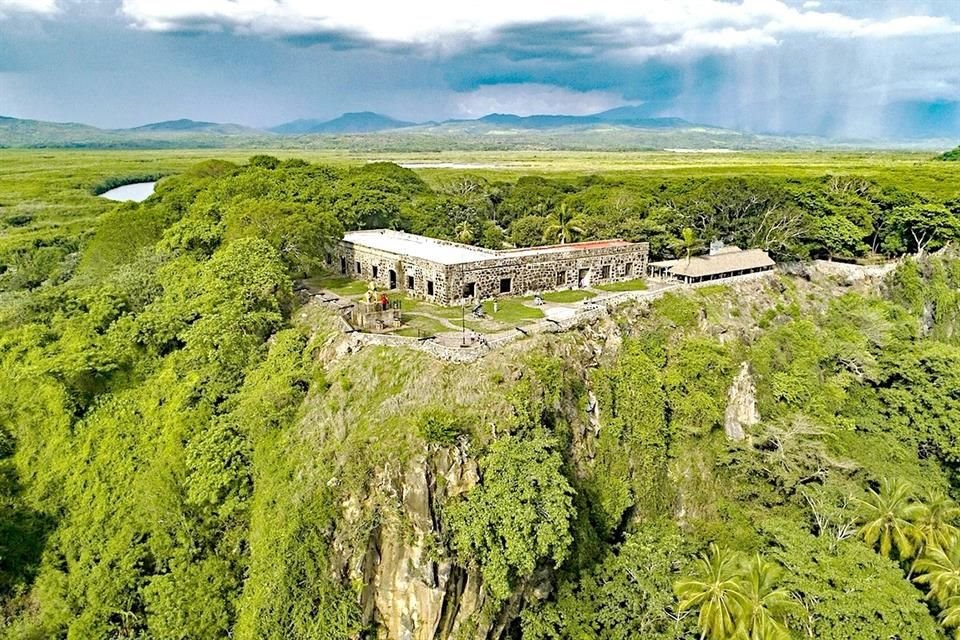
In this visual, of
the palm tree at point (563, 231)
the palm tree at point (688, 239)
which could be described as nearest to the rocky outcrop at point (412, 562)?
the palm tree at point (563, 231)

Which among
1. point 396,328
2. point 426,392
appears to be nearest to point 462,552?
point 426,392

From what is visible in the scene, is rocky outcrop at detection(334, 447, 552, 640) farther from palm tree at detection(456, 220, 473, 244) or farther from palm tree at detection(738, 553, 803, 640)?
palm tree at detection(456, 220, 473, 244)

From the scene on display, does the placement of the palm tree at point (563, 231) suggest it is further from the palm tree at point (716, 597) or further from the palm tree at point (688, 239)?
the palm tree at point (716, 597)

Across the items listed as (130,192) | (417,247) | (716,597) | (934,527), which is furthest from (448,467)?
(130,192)

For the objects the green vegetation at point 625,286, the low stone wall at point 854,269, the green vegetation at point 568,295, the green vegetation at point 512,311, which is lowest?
the low stone wall at point 854,269

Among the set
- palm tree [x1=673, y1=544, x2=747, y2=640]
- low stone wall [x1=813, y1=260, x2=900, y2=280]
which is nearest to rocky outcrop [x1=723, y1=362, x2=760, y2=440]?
palm tree [x1=673, y1=544, x2=747, y2=640]
